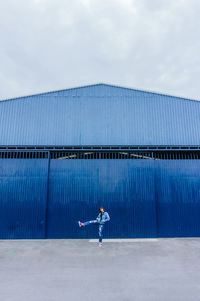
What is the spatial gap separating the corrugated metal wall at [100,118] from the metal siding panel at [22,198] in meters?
1.35

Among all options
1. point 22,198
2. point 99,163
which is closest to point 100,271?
point 99,163

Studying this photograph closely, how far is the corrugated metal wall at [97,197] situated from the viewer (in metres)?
9.45

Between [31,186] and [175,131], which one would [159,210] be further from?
[31,186]

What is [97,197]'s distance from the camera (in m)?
9.70

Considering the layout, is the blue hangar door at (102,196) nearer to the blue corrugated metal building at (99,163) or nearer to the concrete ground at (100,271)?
the blue corrugated metal building at (99,163)

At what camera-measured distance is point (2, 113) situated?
10.8 m

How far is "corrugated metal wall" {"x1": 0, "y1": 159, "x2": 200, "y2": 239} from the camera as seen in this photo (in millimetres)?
9453

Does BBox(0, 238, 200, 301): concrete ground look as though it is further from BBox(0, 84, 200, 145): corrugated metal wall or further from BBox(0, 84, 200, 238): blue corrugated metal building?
BBox(0, 84, 200, 145): corrugated metal wall

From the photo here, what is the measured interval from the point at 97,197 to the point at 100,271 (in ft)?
14.3

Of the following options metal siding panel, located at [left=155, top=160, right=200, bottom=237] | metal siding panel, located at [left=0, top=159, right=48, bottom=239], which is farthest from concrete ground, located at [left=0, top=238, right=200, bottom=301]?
metal siding panel, located at [left=155, top=160, right=200, bottom=237]

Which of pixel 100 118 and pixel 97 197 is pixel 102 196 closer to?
pixel 97 197

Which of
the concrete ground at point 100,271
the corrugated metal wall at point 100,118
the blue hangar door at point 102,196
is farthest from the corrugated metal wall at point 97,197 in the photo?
the corrugated metal wall at point 100,118

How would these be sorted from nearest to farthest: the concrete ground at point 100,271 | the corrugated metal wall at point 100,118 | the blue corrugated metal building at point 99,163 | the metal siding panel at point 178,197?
1. the concrete ground at point 100,271
2. the blue corrugated metal building at point 99,163
3. the metal siding panel at point 178,197
4. the corrugated metal wall at point 100,118

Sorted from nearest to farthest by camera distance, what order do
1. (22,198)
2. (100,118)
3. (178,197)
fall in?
1. (22,198)
2. (178,197)
3. (100,118)
